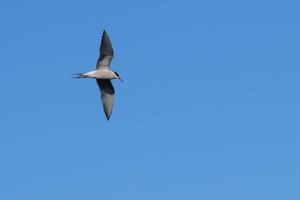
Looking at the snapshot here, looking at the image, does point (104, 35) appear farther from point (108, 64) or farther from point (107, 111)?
point (107, 111)

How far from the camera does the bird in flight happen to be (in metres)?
77.9

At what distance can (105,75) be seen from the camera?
7925 centimetres

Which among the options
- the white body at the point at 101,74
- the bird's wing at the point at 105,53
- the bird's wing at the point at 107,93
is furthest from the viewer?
the bird's wing at the point at 107,93

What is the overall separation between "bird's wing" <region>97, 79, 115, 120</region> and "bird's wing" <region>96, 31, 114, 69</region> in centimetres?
301

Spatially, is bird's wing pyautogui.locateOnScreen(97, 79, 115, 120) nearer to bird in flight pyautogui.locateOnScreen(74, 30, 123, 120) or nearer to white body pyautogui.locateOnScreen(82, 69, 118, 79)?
bird in flight pyautogui.locateOnScreen(74, 30, 123, 120)

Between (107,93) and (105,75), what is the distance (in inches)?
133

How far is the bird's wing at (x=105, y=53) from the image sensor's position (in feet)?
255

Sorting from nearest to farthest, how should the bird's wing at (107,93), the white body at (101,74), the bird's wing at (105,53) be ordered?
the bird's wing at (105,53), the white body at (101,74), the bird's wing at (107,93)

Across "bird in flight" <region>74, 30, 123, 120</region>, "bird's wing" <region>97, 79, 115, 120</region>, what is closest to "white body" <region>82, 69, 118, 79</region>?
"bird in flight" <region>74, 30, 123, 120</region>

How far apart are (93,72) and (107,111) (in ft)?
15.5

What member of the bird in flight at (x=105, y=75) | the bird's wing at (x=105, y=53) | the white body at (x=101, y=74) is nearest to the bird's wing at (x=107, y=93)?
the bird in flight at (x=105, y=75)

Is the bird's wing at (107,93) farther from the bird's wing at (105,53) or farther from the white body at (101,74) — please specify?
the bird's wing at (105,53)

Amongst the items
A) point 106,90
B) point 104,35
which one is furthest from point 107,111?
point 104,35

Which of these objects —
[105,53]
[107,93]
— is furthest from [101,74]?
[107,93]
